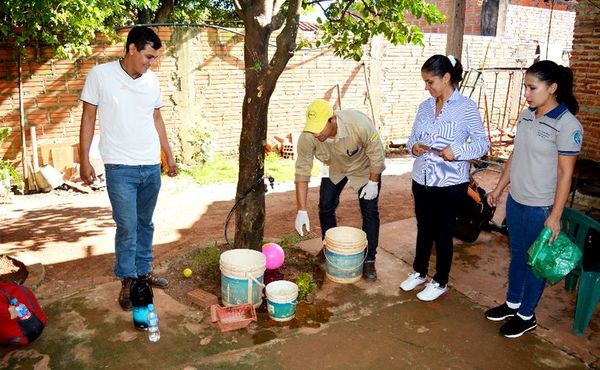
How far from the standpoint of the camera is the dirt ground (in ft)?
15.9

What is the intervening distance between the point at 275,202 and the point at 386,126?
16.5 feet

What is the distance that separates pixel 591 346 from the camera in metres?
3.29

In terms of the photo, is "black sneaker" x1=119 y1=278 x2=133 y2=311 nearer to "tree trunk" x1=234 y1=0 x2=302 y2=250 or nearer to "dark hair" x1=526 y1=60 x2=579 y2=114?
"tree trunk" x1=234 y1=0 x2=302 y2=250

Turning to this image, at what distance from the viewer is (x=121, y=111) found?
344 centimetres

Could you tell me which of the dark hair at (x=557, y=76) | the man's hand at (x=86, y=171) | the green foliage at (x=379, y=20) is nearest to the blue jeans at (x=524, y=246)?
the dark hair at (x=557, y=76)

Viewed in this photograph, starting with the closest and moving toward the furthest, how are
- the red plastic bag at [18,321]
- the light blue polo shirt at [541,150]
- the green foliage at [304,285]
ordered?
1. the light blue polo shirt at [541,150]
2. the red plastic bag at [18,321]
3. the green foliage at [304,285]

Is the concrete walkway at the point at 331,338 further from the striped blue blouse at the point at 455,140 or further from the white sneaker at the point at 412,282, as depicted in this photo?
the striped blue blouse at the point at 455,140

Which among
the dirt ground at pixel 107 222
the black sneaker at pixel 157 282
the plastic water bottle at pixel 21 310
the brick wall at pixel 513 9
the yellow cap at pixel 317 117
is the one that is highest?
the brick wall at pixel 513 9

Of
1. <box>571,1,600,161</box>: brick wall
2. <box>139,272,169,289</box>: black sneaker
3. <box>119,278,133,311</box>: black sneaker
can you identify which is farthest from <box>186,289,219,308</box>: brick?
<box>571,1,600,161</box>: brick wall

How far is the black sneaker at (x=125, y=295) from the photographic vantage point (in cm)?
362

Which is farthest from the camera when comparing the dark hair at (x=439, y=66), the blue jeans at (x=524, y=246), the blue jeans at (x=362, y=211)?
the blue jeans at (x=362, y=211)

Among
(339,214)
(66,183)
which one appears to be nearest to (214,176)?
(66,183)

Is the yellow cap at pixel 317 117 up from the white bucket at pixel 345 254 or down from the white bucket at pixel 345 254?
up

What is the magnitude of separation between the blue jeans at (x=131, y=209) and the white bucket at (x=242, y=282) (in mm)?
714
